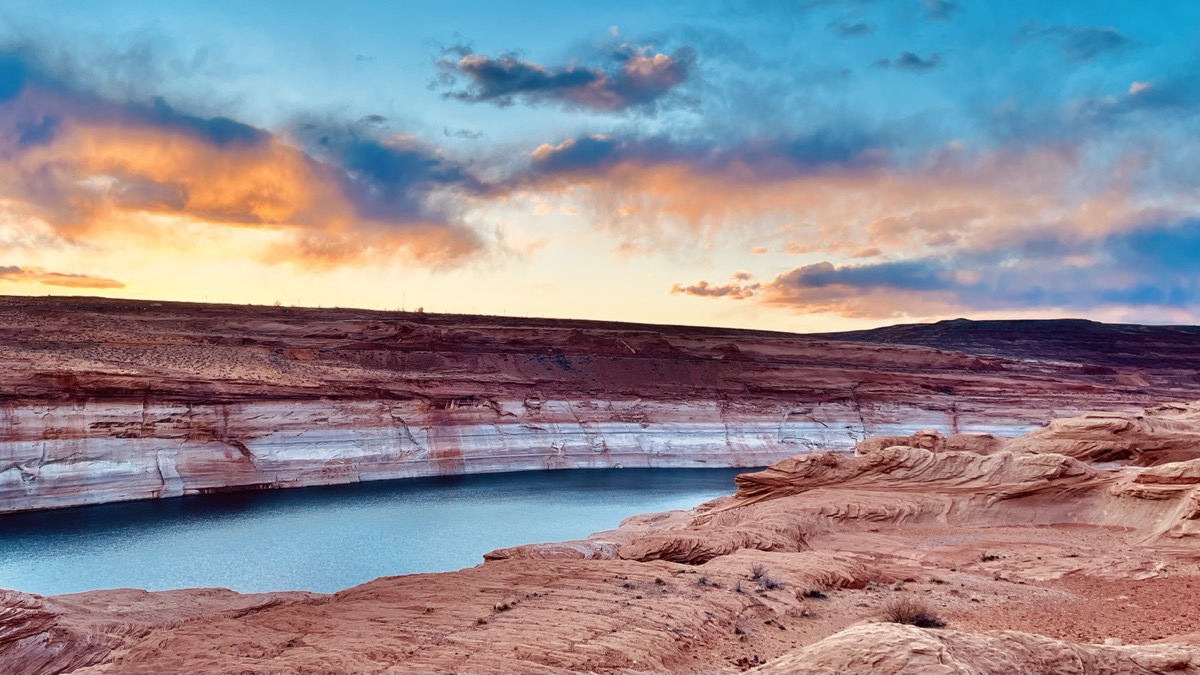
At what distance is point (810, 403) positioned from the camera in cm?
3788

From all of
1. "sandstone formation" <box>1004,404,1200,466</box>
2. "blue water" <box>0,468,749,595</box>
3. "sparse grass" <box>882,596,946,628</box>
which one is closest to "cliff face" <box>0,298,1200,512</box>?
"blue water" <box>0,468,749,595</box>

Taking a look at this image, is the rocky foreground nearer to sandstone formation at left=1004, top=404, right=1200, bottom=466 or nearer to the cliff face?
sandstone formation at left=1004, top=404, right=1200, bottom=466

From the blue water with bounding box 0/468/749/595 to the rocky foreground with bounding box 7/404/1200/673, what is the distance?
3.17 m

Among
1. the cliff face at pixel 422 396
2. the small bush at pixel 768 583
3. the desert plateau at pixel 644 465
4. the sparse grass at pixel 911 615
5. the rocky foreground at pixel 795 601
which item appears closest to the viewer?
the rocky foreground at pixel 795 601

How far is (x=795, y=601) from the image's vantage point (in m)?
9.01

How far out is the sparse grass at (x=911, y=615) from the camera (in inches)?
303

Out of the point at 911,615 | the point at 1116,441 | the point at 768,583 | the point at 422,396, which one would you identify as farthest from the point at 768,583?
the point at 422,396

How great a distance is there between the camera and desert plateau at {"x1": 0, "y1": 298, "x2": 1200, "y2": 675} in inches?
295

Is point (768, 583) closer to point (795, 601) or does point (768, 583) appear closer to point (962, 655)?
point (795, 601)

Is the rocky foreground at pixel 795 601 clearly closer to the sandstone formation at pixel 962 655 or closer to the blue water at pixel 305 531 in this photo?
the sandstone formation at pixel 962 655

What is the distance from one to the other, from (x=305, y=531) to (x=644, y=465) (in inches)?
670

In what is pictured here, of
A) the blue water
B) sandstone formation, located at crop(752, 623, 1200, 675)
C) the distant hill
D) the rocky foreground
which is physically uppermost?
the distant hill

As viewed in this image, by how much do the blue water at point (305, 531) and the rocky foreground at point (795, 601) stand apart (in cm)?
317

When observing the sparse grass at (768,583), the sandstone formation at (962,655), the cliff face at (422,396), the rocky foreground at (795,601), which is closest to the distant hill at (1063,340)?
the cliff face at (422,396)
